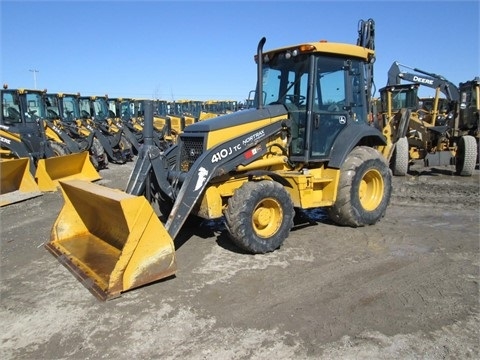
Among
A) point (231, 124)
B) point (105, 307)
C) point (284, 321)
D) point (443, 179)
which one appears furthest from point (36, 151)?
point (443, 179)

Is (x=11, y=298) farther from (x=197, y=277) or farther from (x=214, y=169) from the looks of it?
(x=214, y=169)

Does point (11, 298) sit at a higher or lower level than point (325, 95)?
lower

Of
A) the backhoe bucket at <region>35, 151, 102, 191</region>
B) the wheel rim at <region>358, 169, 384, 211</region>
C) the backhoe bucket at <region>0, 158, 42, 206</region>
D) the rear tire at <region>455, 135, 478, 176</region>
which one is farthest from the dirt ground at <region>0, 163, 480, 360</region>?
the rear tire at <region>455, 135, 478, 176</region>

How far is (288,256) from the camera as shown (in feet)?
16.2

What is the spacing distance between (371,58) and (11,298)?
18.5 feet

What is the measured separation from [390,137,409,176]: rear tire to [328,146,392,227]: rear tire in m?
5.00

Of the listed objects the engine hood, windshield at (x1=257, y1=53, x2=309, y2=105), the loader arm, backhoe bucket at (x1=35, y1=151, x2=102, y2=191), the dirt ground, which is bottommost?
the dirt ground

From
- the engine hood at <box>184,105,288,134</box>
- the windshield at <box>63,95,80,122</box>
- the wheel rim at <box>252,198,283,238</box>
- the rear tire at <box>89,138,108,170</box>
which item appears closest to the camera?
the wheel rim at <box>252,198,283,238</box>

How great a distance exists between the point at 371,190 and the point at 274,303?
129 inches

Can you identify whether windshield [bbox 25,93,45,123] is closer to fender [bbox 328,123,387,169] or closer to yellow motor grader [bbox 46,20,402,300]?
yellow motor grader [bbox 46,20,402,300]

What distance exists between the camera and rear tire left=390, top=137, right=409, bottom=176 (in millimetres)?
10867

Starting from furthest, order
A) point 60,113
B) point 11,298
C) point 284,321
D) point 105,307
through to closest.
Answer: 1. point 60,113
2. point 11,298
3. point 105,307
4. point 284,321

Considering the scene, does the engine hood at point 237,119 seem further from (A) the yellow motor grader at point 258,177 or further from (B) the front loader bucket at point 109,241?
(B) the front loader bucket at point 109,241

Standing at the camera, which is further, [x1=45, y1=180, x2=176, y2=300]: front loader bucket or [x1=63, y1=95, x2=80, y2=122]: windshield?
[x1=63, y1=95, x2=80, y2=122]: windshield
